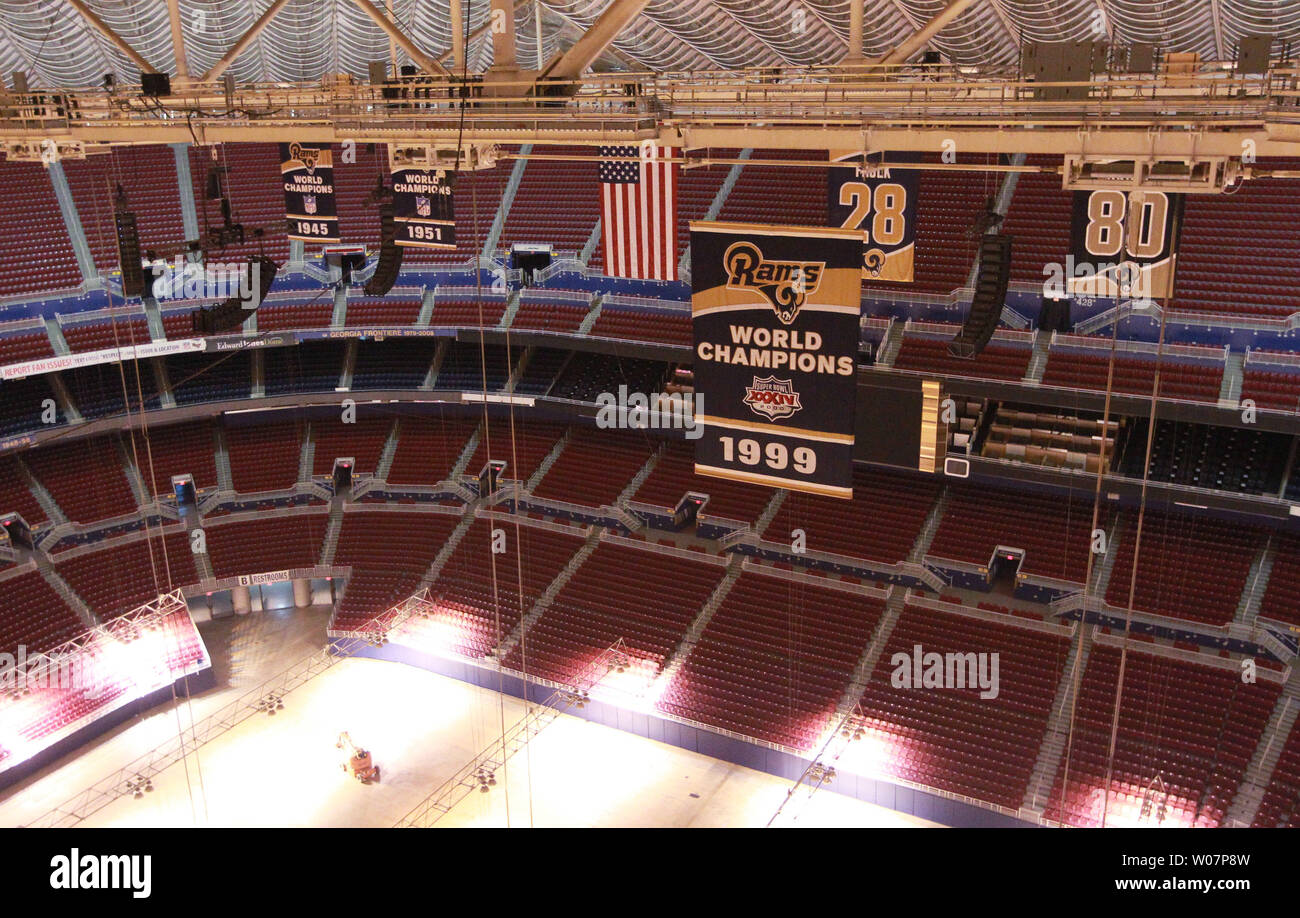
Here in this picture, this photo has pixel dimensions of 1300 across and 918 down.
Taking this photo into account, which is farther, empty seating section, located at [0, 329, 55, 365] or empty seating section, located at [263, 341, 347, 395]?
empty seating section, located at [263, 341, 347, 395]

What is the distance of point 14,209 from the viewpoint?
2348 cm

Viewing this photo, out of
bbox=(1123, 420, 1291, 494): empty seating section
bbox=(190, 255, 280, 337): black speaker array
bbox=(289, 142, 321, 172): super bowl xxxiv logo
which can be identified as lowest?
bbox=(1123, 420, 1291, 494): empty seating section

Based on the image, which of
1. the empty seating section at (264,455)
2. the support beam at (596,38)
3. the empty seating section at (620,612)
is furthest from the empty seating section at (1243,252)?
the empty seating section at (264,455)

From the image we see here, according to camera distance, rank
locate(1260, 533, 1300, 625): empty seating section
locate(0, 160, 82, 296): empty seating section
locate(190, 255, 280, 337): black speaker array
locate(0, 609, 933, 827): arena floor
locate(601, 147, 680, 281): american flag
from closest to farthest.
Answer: locate(601, 147, 680, 281): american flag < locate(190, 255, 280, 337): black speaker array < locate(0, 609, 933, 827): arena floor < locate(1260, 533, 1300, 625): empty seating section < locate(0, 160, 82, 296): empty seating section

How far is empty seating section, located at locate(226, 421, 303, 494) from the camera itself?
2350 cm

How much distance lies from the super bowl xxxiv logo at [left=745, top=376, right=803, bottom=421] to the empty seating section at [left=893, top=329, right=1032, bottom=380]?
949 cm

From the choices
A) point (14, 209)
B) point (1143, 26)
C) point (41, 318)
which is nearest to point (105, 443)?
point (41, 318)

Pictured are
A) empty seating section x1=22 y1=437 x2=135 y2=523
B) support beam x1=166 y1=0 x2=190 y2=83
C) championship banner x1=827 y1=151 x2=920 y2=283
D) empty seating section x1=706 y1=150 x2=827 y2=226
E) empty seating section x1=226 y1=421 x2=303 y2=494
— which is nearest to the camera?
support beam x1=166 y1=0 x2=190 y2=83

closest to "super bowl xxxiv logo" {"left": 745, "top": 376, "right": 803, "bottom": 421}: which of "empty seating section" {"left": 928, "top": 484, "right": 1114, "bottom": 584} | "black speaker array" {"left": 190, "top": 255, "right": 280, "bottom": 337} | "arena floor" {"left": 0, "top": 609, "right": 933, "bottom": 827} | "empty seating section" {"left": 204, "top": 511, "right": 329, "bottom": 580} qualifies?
"arena floor" {"left": 0, "top": 609, "right": 933, "bottom": 827}

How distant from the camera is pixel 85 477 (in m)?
22.5

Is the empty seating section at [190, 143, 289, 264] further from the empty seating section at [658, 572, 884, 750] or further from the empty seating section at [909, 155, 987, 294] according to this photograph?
the empty seating section at [909, 155, 987, 294]

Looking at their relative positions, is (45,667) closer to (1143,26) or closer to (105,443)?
(105,443)

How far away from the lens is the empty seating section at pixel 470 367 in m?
24.1

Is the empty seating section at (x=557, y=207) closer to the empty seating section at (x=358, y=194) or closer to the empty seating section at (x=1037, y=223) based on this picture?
the empty seating section at (x=358, y=194)
